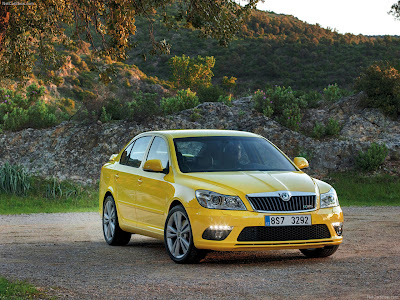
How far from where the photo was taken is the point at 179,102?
27.1 meters

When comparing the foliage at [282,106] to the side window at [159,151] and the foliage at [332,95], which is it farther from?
the side window at [159,151]

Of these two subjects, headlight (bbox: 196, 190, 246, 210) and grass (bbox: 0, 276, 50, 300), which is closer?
grass (bbox: 0, 276, 50, 300)

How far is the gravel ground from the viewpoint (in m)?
6.43

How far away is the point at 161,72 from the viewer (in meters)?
66.6

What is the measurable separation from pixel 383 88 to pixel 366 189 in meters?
6.89

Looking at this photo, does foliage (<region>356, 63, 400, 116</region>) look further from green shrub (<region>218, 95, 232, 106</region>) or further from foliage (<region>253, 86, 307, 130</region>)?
green shrub (<region>218, 95, 232, 106</region>)

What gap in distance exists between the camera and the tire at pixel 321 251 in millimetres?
8844

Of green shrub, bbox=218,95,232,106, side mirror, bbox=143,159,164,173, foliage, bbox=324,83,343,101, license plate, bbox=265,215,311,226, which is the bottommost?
license plate, bbox=265,215,311,226

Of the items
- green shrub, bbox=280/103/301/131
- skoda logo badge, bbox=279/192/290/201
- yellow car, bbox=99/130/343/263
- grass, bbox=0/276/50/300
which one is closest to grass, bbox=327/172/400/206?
green shrub, bbox=280/103/301/131

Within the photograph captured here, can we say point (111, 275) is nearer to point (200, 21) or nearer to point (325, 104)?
point (200, 21)

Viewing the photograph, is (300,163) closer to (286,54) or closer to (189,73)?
(189,73)

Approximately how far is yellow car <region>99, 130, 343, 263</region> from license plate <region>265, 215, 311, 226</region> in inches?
0.5

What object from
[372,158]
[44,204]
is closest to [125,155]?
[44,204]

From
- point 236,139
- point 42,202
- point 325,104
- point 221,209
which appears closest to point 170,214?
point 221,209
